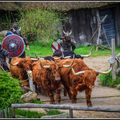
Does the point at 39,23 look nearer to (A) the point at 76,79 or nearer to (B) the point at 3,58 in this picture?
(B) the point at 3,58

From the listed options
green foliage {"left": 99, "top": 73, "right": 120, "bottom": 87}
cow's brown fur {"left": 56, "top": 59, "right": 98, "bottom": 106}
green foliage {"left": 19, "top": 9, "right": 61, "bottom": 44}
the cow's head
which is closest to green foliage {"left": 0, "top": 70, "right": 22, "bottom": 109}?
the cow's head

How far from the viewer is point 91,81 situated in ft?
44.7

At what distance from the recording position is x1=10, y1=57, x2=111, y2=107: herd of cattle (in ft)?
44.9

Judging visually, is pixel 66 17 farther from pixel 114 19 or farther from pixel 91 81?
pixel 91 81

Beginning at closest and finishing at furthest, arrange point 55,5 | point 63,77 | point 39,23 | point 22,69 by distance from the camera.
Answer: point 63,77 → point 22,69 → point 39,23 → point 55,5

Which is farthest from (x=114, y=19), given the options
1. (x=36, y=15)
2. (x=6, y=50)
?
(x=6, y=50)

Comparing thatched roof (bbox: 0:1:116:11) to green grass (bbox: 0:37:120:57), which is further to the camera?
thatched roof (bbox: 0:1:116:11)

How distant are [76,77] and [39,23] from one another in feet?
40.6

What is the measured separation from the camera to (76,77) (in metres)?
13.9

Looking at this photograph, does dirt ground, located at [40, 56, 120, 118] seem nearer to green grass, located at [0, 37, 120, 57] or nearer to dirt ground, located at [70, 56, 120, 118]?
dirt ground, located at [70, 56, 120, 118]

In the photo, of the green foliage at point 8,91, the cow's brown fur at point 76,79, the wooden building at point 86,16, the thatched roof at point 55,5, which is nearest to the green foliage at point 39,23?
the thatched roof at point 55,5

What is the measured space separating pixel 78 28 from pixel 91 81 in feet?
42.8

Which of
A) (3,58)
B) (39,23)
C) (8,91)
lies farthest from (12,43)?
(39,23)

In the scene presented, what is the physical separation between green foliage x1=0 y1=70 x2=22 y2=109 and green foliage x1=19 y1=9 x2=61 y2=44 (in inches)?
478
